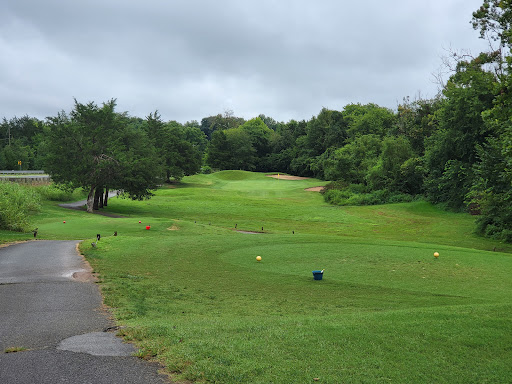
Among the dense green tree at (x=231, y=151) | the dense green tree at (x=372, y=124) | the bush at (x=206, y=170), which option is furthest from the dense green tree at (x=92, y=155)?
the dense green tree at (x=231, y=151)

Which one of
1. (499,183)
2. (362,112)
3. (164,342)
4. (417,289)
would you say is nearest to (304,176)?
(362,112)

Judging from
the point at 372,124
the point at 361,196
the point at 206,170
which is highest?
the point at 372,124

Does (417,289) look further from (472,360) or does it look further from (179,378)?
(179,378)

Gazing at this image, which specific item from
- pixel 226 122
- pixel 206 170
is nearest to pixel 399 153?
pixel 206 170

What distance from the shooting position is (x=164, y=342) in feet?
23.3

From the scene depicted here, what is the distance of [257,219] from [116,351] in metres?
37.3

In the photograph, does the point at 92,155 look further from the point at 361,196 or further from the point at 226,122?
the point at 226,122

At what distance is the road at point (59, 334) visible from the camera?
5.82 meters

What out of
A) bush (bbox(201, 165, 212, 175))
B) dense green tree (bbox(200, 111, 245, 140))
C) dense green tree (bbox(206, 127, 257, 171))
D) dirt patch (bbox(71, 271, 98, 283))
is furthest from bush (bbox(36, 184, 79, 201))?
dense green tree (bbox(200, 111, 245, 140))

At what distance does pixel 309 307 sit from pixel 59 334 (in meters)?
6.00

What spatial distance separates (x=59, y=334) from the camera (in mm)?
7820

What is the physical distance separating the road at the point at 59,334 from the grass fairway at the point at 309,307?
466mm

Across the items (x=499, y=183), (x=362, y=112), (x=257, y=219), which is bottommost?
(x=257, y=219)

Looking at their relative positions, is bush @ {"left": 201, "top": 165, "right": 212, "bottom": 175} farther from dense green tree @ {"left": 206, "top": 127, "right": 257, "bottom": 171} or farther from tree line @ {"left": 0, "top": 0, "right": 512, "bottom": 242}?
tree line @ {"left": 0, "top": 0, "right": 512, "bottom": 242}
